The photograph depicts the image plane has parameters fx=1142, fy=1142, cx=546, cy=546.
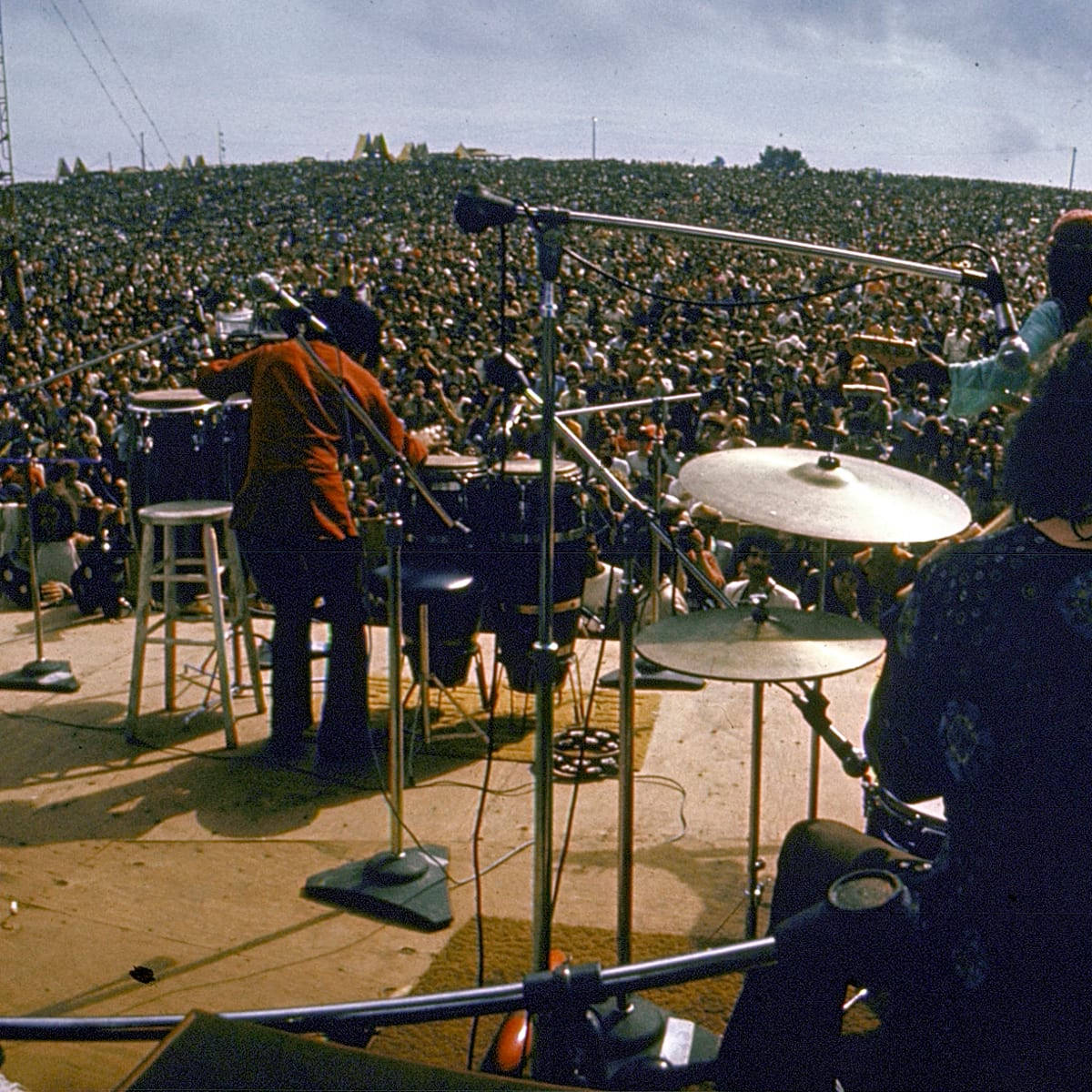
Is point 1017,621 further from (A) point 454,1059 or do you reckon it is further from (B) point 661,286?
(B) point 661,286

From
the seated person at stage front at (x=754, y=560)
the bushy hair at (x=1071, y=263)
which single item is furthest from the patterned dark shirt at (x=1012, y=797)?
the seated person at stage front at (x=754, y=560)

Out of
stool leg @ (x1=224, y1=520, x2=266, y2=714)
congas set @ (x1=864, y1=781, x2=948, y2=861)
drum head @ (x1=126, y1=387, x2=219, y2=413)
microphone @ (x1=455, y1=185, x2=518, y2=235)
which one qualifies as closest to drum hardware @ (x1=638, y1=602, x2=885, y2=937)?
congas set @ (x1=864, y1=781, x2=948, y2=861)

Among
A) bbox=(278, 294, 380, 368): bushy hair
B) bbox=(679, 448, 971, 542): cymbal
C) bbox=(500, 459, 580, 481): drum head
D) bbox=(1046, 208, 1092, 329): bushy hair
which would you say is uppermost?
bbox=(1046, 208, 1092, 329): bushy hair

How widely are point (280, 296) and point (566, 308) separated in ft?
39.7

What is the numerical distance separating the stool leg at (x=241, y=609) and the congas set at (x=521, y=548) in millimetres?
944

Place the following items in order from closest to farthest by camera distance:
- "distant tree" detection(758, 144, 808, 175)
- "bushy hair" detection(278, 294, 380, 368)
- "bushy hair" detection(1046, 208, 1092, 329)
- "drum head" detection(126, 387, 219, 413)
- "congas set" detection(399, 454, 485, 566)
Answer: "bushy hair" detection(1046, 208, 1092, 329) < "bushy hair" detection(278, 294, 380, 368) < "congas set" detection(399, 454, 485, 566) < "drum head" detection(126, 387, 219, 413) < "distant tree" detection(758, 144, 808, 175)

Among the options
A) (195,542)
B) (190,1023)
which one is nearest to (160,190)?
(195,542)

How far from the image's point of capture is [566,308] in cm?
1500

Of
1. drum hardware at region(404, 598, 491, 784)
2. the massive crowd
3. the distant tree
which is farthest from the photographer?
the distant tree

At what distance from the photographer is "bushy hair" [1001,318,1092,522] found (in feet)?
5.02

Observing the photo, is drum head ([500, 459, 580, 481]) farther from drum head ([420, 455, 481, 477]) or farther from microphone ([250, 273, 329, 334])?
microphone ([250, 273, 329, 334])

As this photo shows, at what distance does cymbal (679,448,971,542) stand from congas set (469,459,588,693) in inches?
66.8

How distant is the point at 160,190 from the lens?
4175 cm

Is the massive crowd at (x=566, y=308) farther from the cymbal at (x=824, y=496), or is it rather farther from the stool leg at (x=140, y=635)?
the stool leg at (x=140, y=635)
